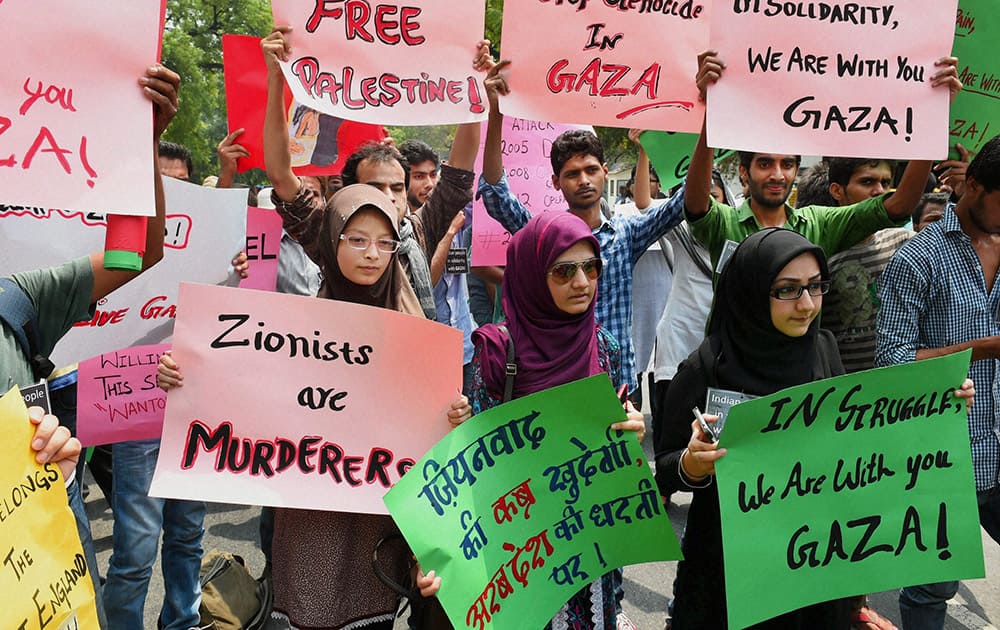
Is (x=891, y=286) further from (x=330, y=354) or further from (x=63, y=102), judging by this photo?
(x=63, y=102)

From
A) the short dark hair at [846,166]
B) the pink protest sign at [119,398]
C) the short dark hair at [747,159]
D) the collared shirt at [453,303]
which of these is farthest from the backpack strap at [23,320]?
the short dark hair at [846,166]

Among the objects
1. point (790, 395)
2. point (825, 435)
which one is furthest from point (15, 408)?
point (825, 435)

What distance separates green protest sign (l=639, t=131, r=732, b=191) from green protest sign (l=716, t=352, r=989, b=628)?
2011 millimetres

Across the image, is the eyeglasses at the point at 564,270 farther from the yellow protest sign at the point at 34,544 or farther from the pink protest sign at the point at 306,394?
the yellow protest sign at the point at 34,544

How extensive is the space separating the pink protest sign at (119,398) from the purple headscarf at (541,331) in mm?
1329

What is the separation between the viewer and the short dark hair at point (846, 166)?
11.2ft

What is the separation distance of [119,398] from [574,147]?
6.93 ft

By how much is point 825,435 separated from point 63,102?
2032mm

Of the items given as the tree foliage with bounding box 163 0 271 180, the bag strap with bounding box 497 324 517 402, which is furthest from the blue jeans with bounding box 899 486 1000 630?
the tree foliage with bounding box 163 0 271 180

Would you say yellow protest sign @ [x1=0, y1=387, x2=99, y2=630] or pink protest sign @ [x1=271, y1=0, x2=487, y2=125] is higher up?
pink protest sign @ [x1=271, y1=0, x2=487, y2=125]

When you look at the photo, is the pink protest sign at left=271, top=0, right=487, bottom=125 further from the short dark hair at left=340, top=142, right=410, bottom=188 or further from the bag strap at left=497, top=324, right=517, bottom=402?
the bag strap at left=497, top=324, right=517, bottom=402

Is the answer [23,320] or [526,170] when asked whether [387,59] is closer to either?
[23,320]

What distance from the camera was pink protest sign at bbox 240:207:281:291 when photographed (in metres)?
3.42

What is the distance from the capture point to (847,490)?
6.31 feet
